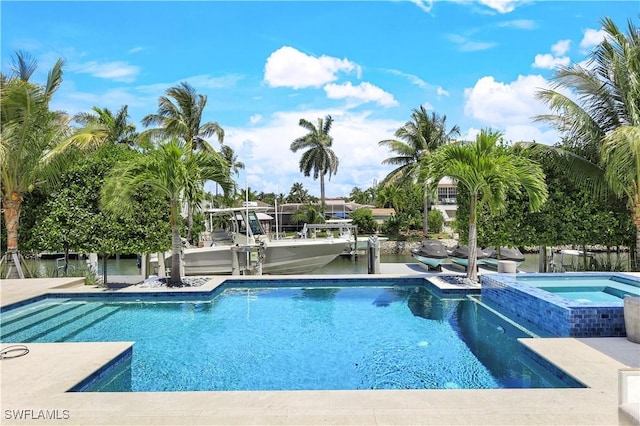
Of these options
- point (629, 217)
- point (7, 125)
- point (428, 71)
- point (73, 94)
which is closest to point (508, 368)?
point (428, 71)

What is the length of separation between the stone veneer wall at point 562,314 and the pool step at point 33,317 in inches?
330

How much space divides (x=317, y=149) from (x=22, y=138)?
1019 inches

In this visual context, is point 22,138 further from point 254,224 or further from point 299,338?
point 299,338

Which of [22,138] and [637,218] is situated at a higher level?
[22,138]

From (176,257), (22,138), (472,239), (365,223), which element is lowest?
(176,257)

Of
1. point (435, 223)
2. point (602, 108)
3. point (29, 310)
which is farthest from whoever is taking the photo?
point (435, 223)

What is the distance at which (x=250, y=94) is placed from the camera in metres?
12.9

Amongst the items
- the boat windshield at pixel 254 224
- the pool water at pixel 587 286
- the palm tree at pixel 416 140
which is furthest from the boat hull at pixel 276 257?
the palm tree at pixel 416 140

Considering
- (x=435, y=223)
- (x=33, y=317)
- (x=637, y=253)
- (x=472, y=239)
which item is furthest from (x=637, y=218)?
(x=435, y=223)

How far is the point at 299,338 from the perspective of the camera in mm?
6621

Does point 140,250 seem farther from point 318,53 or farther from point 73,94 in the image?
point 318,53

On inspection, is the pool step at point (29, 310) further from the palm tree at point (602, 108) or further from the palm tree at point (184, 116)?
the palm tree at point (184, 116)

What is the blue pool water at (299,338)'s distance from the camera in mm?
4938

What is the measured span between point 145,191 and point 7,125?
346 cm
